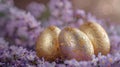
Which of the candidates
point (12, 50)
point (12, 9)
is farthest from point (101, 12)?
point (12, 50)

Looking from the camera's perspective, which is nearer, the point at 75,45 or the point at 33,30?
the point at 75,45

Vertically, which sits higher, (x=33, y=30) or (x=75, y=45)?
(x=33, y=30)

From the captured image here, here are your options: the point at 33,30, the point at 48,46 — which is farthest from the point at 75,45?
the point at 33,30

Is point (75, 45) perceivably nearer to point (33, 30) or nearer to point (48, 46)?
point (48, 46)
